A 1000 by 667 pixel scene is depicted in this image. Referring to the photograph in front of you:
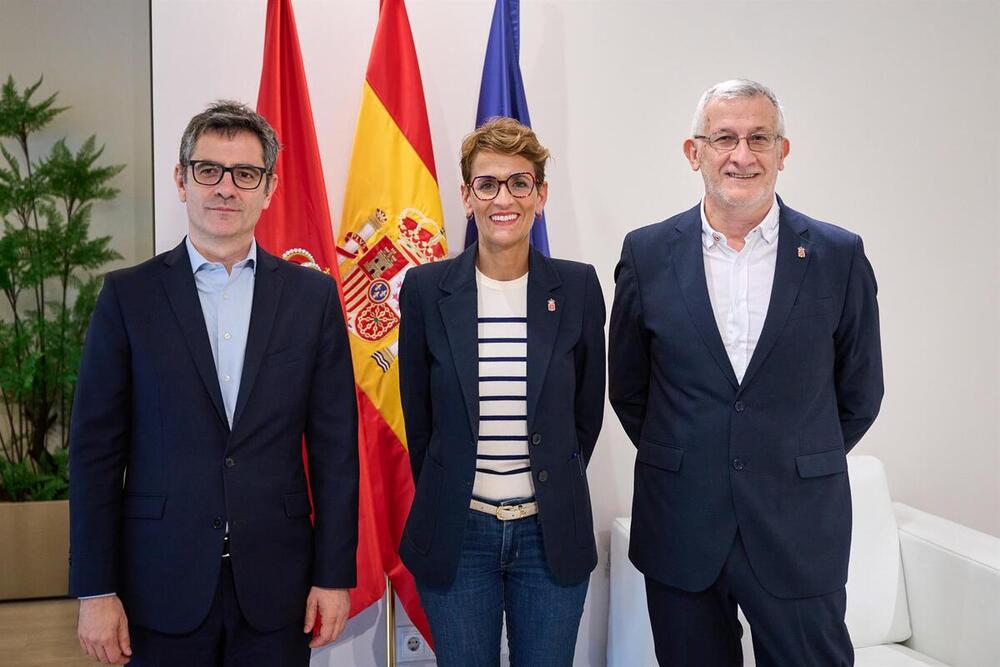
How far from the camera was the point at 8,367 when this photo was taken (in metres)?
3.18

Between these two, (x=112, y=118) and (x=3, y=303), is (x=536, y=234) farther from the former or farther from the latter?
(x=3, y=303)

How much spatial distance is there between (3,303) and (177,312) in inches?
84.2

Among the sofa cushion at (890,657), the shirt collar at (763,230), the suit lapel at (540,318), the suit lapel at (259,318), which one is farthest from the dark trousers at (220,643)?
the sofa cushion at (890,657)

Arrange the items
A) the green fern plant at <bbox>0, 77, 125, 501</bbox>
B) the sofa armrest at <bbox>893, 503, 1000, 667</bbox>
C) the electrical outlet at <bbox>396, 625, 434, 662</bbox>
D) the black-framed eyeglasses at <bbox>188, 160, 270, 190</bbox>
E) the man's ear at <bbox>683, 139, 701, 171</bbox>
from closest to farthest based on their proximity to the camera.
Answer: the black-framed eyeglasses at <bbox>188, 160, 270, 190</bbox> < the man's ear at <bbox>683, 139, 701, 171</bbox> < the sofa armrest at <bbox>893, 503, 1000, 667</bbox> < the electrical outlet at <bbox>396, 625, 434, 662</bbox> < the green fern plant at <bbox>0, 77, 125, 501</bbox>

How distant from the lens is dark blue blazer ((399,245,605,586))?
5.70 ft

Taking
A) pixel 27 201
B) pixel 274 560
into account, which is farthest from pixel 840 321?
pixel 27 201

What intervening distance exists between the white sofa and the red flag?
2.77 ft

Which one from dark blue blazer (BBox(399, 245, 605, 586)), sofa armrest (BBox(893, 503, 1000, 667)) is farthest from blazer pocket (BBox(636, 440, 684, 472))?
sofa armrest (BBox(893, 503, 1000, 667))

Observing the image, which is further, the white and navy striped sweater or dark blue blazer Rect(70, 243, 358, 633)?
the white and navy striped sweater

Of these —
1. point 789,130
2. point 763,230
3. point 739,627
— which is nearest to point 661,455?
point 739,627

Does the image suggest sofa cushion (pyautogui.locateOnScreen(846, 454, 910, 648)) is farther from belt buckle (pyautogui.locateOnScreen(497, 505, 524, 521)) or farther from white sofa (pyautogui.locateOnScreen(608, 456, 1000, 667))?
belt buckle (pyautogui.locateOnScreen(497, 505, 524, 521))

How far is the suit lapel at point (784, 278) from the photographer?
1695 millimetres

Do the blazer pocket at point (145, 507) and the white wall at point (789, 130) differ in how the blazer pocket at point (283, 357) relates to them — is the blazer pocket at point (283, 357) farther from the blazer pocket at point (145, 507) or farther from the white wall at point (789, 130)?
the white wall at point (789, 130)

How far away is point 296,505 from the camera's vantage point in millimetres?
1628
